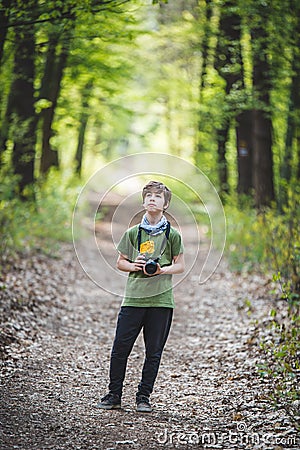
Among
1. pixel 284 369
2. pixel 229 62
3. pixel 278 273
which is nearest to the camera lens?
pixel 284 369

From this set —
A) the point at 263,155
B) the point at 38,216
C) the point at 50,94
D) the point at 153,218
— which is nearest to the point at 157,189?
the point at 153,218

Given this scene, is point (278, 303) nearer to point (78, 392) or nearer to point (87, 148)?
point (78, 392)

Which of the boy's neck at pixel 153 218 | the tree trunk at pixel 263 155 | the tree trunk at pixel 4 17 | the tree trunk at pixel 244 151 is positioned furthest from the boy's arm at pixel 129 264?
the tree trunk at pixel 244 151

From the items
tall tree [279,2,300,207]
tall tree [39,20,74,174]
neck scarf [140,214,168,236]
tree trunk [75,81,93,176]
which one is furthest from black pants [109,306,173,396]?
tree trunk [75,81,93,176]

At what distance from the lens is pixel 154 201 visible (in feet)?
16.6

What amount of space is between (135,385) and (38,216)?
802cm

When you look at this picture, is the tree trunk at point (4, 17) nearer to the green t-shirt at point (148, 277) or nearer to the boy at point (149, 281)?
the boy at point (149, 281)

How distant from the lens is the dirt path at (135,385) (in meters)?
4.56

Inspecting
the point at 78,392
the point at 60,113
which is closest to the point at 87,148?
the point at 60,113

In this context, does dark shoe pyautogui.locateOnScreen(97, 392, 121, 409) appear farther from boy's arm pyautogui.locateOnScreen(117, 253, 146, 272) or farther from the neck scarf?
the neck scarf

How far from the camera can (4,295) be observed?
329 inches

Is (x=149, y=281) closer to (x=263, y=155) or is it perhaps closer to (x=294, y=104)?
(x=294, y=104)

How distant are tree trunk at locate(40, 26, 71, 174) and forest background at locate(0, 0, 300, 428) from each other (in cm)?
3

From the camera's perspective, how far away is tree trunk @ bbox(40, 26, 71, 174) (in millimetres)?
14352
